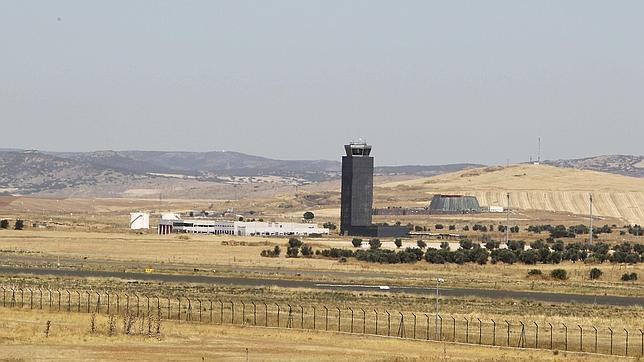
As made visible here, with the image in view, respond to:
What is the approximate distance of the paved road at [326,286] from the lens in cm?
9300

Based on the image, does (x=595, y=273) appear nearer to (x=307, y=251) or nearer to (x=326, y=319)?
(x=307, y=251)

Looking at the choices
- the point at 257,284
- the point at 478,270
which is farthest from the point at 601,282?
the point at 257,284

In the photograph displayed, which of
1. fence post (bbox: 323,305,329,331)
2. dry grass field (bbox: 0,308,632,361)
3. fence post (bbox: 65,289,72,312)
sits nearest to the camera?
dry grass field (bbox: 0,308,632,361)

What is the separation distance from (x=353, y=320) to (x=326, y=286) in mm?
26043

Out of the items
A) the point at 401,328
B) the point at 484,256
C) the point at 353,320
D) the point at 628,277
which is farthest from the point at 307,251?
the point at 401,328

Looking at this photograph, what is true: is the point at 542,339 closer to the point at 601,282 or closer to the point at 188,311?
the point at 188,311

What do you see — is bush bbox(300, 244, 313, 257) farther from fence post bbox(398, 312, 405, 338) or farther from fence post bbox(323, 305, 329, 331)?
fence post bbox(398, 312, 405, 338)

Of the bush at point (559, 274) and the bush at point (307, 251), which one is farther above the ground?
the bush at point (559, 274)

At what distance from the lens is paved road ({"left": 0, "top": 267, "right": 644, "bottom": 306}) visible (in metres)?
93.0

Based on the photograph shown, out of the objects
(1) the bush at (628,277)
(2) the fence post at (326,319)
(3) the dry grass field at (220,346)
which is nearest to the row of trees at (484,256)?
(1) the bush at (628,277)

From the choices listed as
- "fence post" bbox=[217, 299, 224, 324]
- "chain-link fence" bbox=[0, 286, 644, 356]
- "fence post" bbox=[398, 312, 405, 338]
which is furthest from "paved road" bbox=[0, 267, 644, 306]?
"fence post" bbox=[398, 312, 405, 338]

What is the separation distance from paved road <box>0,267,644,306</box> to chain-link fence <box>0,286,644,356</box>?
15.9 m

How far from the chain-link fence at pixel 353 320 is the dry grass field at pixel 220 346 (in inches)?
117

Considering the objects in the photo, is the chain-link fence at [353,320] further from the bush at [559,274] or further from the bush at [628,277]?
the bush at [628,277]
